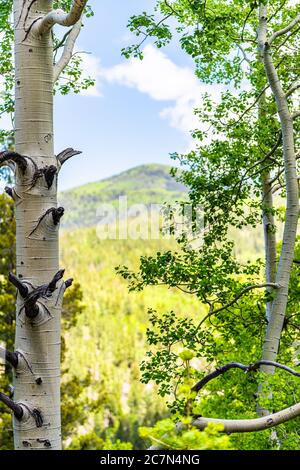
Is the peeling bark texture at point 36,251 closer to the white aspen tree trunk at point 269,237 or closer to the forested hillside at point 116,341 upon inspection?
the white aspen tree trunk at point 269,237

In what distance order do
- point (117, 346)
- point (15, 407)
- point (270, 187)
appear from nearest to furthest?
1. point (15, 407)
2. point (270, 187)
3. point (117, 346)

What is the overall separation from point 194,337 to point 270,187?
155 inches

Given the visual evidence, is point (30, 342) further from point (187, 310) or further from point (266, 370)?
point (187, 310)

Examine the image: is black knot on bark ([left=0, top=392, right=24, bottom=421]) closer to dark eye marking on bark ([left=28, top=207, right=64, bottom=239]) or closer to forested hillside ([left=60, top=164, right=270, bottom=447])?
dark eye marking on bark ([left=28, top=207, right=64, bottom=239])

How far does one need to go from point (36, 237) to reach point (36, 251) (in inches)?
3.1

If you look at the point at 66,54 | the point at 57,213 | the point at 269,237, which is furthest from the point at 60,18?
the point at 269,237

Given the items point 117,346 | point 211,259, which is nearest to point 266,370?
point 211,259

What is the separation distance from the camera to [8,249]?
16.2 metres

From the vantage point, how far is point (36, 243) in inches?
138

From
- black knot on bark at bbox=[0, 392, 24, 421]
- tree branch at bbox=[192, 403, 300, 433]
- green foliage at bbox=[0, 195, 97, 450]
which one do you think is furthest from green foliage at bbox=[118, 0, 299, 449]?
green foliage at bbox=[0, 195, 97, 450]

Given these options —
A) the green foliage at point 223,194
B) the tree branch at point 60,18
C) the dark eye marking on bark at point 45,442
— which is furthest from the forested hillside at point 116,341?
the tree branch at point 60,18

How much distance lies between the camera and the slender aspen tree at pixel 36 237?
343 cm

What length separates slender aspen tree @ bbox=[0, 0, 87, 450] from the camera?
11.2 feet

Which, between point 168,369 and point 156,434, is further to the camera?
point 168,369
